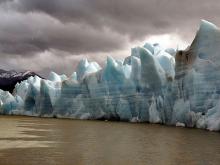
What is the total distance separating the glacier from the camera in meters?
37.8

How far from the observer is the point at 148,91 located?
163 ft

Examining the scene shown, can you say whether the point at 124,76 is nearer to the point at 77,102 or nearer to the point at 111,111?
the point at 111,111

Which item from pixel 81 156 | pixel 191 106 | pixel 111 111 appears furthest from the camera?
pixel 111 111

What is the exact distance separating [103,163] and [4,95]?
2940 inches

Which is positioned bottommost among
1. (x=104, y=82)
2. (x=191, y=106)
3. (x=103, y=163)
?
(x=103, y=163)

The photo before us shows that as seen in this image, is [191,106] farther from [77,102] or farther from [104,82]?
[77,102]

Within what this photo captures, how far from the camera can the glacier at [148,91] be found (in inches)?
1490

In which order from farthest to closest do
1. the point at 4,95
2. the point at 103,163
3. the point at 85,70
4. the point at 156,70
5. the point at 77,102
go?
the point at 4,95 → the point at 85,70 → the point at 77,102 → the point at 156,70 → the point at 103,163

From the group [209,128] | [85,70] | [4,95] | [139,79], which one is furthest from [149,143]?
[4,95]

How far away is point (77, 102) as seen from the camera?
6231cm

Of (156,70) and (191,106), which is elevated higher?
(156,70)

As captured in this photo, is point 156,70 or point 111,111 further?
point 111,111

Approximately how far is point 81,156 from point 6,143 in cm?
568

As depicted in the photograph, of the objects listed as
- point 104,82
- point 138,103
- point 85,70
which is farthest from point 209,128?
point 85,70
